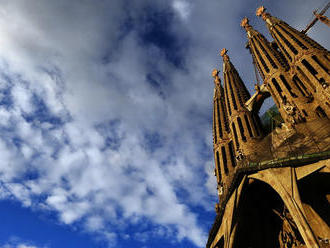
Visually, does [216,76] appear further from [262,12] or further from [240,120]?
[240,120]

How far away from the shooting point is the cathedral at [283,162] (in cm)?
1294

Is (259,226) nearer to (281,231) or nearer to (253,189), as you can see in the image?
(281,231)

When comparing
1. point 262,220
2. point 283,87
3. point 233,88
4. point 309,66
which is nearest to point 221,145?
point 233,88

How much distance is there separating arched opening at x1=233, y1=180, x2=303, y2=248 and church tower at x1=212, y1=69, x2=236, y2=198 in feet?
24.9

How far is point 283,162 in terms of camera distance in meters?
13.5

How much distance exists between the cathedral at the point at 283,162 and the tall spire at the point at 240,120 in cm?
12

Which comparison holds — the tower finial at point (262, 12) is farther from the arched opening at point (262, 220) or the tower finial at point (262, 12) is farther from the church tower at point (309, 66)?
the arched opening at point (262, 220)

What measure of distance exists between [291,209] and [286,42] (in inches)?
870

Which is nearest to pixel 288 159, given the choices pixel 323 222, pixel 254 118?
pixel 323 222

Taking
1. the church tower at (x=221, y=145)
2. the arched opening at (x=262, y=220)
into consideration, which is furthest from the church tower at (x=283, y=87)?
the church tower at (x=221, y=145)

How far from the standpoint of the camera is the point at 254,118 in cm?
2930

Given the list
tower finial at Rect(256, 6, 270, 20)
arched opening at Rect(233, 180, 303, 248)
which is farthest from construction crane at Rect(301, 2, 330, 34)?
arched opening at Rect(233, 180, 303, 248)

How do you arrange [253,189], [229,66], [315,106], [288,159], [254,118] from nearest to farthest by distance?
[288,159] → [253,189] → [315,106] → [254,118] → [229,66]

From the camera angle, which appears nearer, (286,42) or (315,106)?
(315,106)
